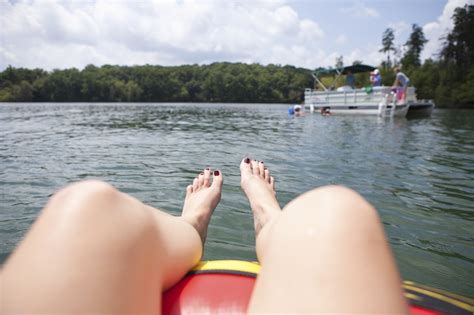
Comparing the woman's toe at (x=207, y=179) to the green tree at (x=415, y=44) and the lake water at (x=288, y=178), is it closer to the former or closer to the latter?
the lake water at (x=288, y=178)

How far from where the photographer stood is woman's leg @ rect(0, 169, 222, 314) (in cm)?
71

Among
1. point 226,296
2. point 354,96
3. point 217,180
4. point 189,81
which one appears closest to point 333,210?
point 226,296

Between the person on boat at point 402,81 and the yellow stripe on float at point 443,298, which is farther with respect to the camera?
the person on boat at point 402,81

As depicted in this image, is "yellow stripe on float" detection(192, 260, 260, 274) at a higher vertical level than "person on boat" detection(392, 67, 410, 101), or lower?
lower

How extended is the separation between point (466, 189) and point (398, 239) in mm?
1897

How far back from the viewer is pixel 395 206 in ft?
10.3

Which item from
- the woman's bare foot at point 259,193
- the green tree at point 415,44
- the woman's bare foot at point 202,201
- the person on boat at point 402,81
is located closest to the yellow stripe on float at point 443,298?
the woman's bare foot at point 259,193

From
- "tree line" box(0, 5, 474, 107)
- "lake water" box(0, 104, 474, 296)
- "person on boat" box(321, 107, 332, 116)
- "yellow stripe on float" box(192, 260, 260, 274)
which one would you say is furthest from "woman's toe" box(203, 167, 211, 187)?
"tree line" box(0, 5, 474, 107)

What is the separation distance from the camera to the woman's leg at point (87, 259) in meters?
0.71

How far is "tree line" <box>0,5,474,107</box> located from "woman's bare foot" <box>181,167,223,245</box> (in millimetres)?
45815

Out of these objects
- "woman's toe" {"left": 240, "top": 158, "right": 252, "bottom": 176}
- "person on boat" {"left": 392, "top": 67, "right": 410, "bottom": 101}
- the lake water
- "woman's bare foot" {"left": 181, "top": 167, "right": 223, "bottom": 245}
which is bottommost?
the lake water

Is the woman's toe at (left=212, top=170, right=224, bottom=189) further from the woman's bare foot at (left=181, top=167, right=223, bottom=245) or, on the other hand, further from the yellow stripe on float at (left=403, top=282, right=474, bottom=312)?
the yellow stripe on float at (left=403, top=282, right=474, bottom=312)

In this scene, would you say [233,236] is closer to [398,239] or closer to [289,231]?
[398,239]

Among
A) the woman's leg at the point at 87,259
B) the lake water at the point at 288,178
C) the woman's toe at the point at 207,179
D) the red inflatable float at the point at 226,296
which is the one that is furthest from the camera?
the woman's toe at the point at 207,179
